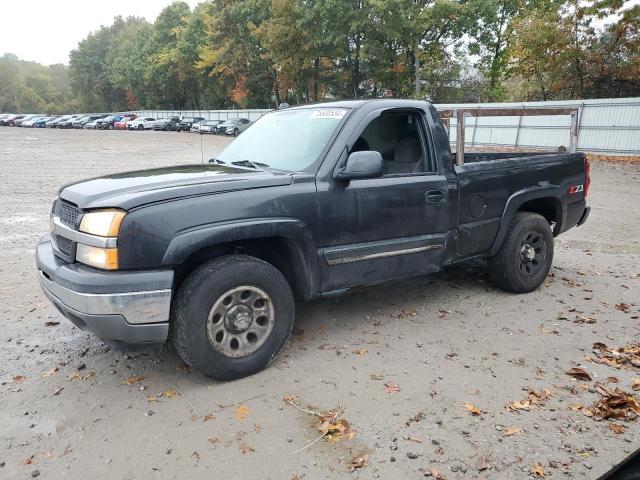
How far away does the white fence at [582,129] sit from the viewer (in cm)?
1933

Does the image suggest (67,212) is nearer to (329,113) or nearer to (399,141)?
(329,113)

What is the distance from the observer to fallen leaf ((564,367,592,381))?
368 centimetres

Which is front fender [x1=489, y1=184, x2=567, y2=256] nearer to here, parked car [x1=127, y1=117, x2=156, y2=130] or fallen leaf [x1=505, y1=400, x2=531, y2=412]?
fallen leaf [x1=505, y1=400, x2=531, y2=412]

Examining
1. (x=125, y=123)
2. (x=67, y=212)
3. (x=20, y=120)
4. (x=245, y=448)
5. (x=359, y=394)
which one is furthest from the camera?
(x=20, y=120)

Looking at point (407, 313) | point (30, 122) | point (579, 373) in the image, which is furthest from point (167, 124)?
point (579, 373)

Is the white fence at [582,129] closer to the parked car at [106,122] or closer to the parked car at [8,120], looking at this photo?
the parked car at [106,122]

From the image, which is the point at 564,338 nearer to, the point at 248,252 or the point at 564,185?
the point at 564,185

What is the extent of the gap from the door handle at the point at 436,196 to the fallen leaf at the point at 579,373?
1.65 meters

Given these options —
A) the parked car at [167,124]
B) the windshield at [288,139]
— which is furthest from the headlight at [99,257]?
the parked car at [167,124]

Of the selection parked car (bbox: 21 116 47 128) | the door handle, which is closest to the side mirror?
the door handle

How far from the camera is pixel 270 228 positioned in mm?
3562

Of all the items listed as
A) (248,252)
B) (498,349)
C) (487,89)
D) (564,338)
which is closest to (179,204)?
(248,252)

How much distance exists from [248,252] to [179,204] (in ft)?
2.48

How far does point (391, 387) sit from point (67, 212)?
2523 mm
